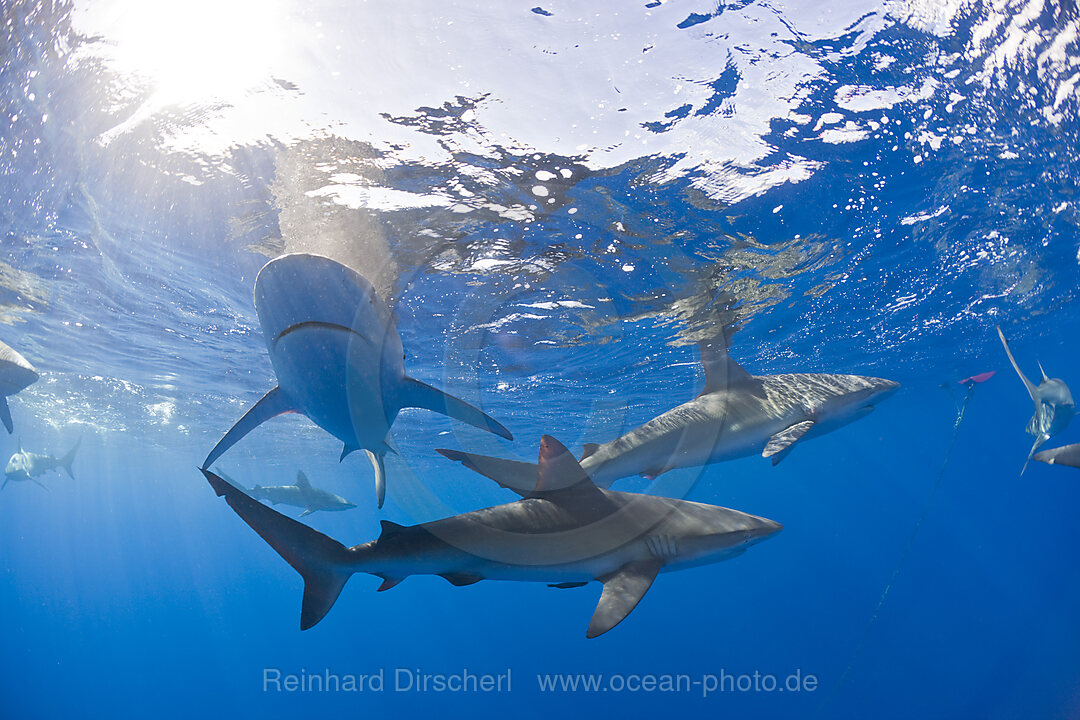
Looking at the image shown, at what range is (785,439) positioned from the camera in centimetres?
653

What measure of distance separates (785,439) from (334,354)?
5.71m

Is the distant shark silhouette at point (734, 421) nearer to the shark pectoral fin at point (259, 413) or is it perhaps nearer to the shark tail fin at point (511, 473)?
the shark tail fin at point (511, 473)

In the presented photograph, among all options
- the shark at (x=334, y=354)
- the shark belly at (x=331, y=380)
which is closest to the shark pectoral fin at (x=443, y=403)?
the shark at (x=334, y=354)

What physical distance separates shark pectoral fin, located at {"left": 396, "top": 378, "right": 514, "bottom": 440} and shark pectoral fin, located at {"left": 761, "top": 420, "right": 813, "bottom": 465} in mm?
3722

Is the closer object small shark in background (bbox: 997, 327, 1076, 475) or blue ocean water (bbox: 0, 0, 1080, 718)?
blue ocean water (bbox: 0, 0, 1080, 718)

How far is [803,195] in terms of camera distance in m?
9.06

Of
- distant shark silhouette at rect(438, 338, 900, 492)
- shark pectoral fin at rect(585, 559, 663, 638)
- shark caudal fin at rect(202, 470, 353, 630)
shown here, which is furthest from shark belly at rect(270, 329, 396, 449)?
distant shark silhouette at rect(438, 338, 900, 492)

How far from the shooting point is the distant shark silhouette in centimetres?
673

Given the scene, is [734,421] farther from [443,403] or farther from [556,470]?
[443,403]

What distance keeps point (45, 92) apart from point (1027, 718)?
4870 cm

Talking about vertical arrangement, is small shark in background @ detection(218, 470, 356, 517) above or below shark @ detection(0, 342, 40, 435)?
below

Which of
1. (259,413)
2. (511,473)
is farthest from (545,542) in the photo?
(259,413)

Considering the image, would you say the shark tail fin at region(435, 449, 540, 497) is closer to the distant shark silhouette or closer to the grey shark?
the distant shark silhouette

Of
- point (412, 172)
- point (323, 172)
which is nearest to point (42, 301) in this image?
point (323, 172)
